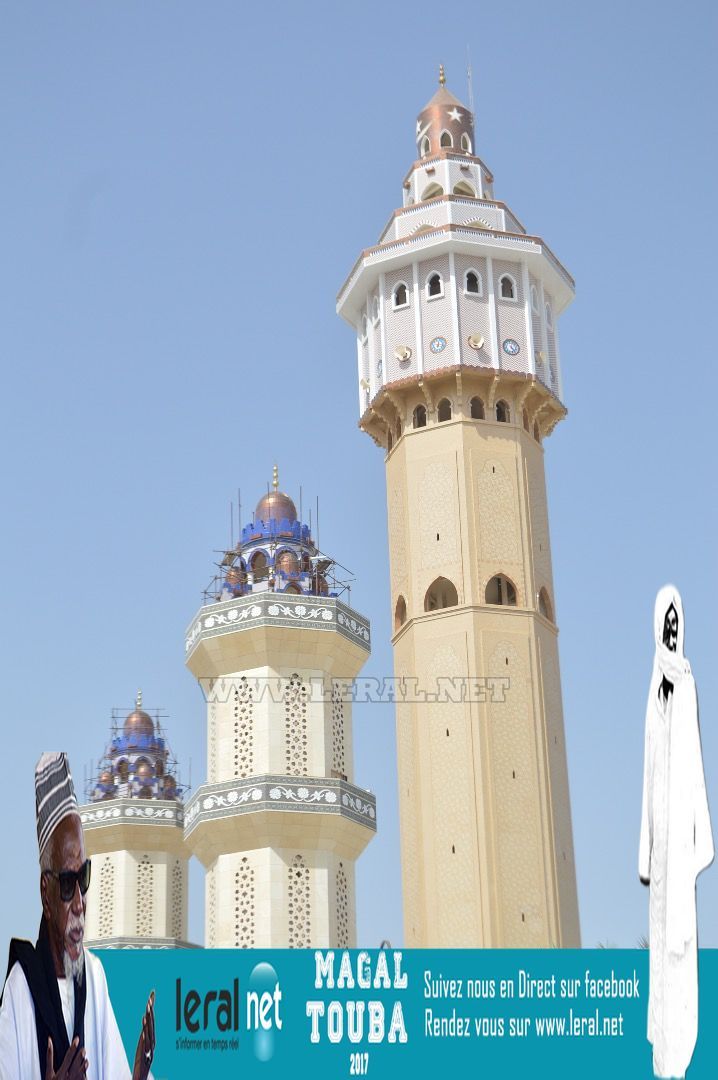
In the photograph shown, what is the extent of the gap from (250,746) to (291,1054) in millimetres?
10466

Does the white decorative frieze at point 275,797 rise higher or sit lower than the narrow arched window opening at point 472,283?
lower

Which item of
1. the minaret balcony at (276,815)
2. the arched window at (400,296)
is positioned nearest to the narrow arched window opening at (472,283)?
the arched window at (400,296)

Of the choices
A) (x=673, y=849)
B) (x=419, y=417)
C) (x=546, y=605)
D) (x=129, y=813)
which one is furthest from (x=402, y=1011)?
(x=129, y=813)

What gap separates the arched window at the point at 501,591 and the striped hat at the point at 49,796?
44.1 feet

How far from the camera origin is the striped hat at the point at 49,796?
10586 millimetres

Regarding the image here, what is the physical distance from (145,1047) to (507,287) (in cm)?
1508

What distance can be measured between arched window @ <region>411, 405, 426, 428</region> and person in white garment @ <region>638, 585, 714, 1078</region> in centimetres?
1460

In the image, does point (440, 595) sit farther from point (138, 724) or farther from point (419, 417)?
point (138, 724)

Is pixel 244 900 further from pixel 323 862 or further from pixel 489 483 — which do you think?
pixel 489 483

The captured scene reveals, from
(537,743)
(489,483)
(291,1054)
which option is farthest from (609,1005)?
(489,483)

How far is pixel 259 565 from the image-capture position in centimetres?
2595

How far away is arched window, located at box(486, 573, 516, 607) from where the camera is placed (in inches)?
930

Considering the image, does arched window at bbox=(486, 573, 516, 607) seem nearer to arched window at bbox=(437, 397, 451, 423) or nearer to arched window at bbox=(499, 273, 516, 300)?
arched window at bbox=(437, 397, 451, 423)

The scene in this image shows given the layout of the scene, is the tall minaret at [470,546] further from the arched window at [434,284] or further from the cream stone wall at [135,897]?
the cream stone wall at [135,897]
